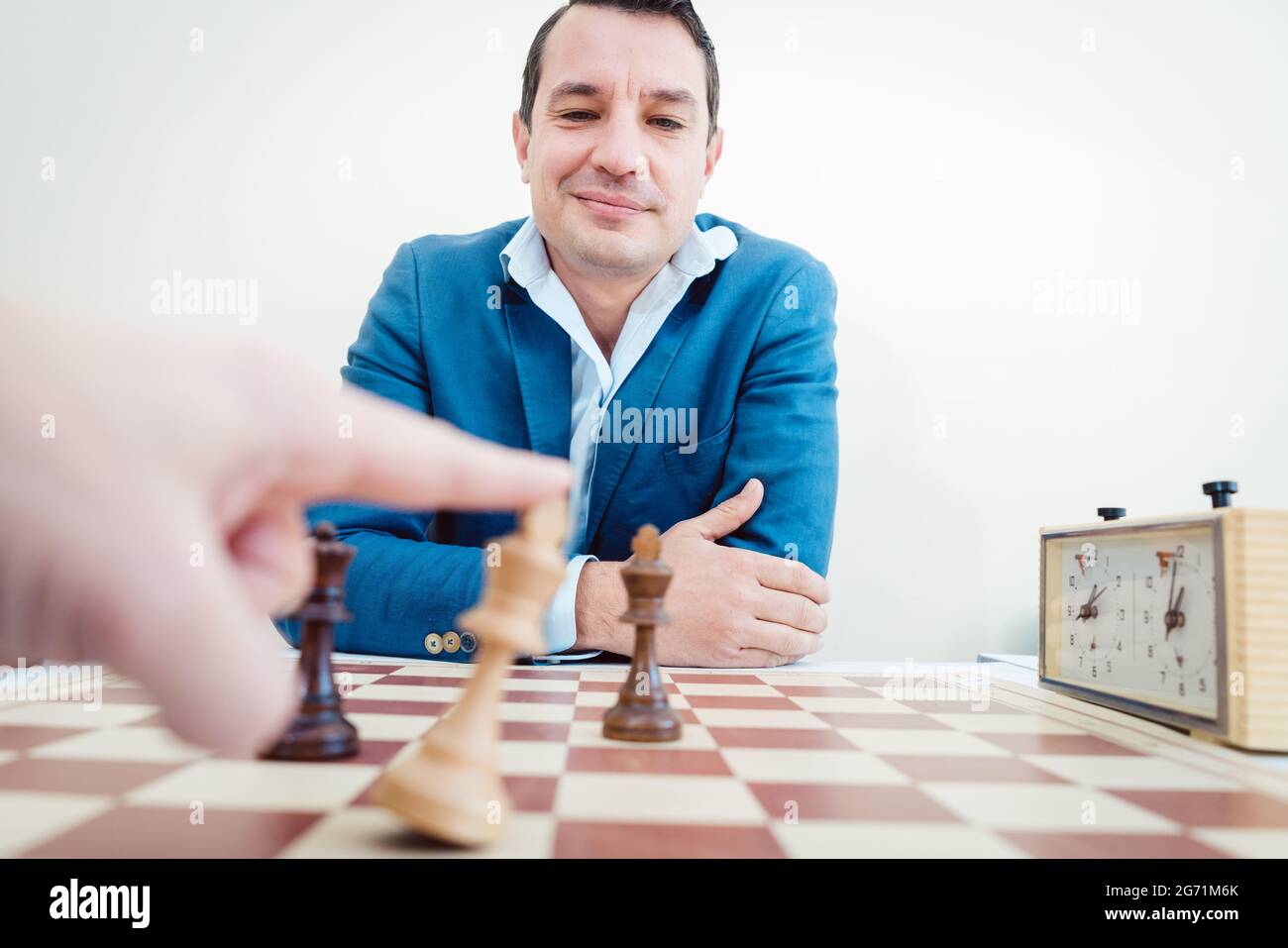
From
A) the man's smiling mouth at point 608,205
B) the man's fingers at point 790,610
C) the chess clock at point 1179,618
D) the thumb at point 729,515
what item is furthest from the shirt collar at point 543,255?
the chess clock at point 1179,618

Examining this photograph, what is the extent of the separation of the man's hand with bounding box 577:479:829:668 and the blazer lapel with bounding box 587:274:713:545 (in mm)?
437

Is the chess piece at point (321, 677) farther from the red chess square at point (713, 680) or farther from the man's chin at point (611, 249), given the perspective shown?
the man's chin at point (611, 249)

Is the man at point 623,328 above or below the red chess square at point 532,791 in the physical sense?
above

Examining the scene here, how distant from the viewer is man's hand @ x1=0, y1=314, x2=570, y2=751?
47 cm

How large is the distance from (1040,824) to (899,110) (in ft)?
10.2

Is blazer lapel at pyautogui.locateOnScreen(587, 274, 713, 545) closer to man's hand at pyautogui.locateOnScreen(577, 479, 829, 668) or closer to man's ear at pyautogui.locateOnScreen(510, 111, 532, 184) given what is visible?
man's hand at pyautogui.locateOnScreen(577, 479, 829, 668)

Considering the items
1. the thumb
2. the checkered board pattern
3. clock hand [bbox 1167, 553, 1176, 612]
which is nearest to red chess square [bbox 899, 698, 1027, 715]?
the checkered board pattern

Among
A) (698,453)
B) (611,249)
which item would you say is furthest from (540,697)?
(611,249)

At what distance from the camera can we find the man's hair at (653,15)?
237cm

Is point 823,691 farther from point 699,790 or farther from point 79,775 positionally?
point 79,775

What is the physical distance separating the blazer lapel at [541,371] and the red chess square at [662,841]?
1634 mm

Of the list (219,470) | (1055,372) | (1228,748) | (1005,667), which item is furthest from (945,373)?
(219,470)
